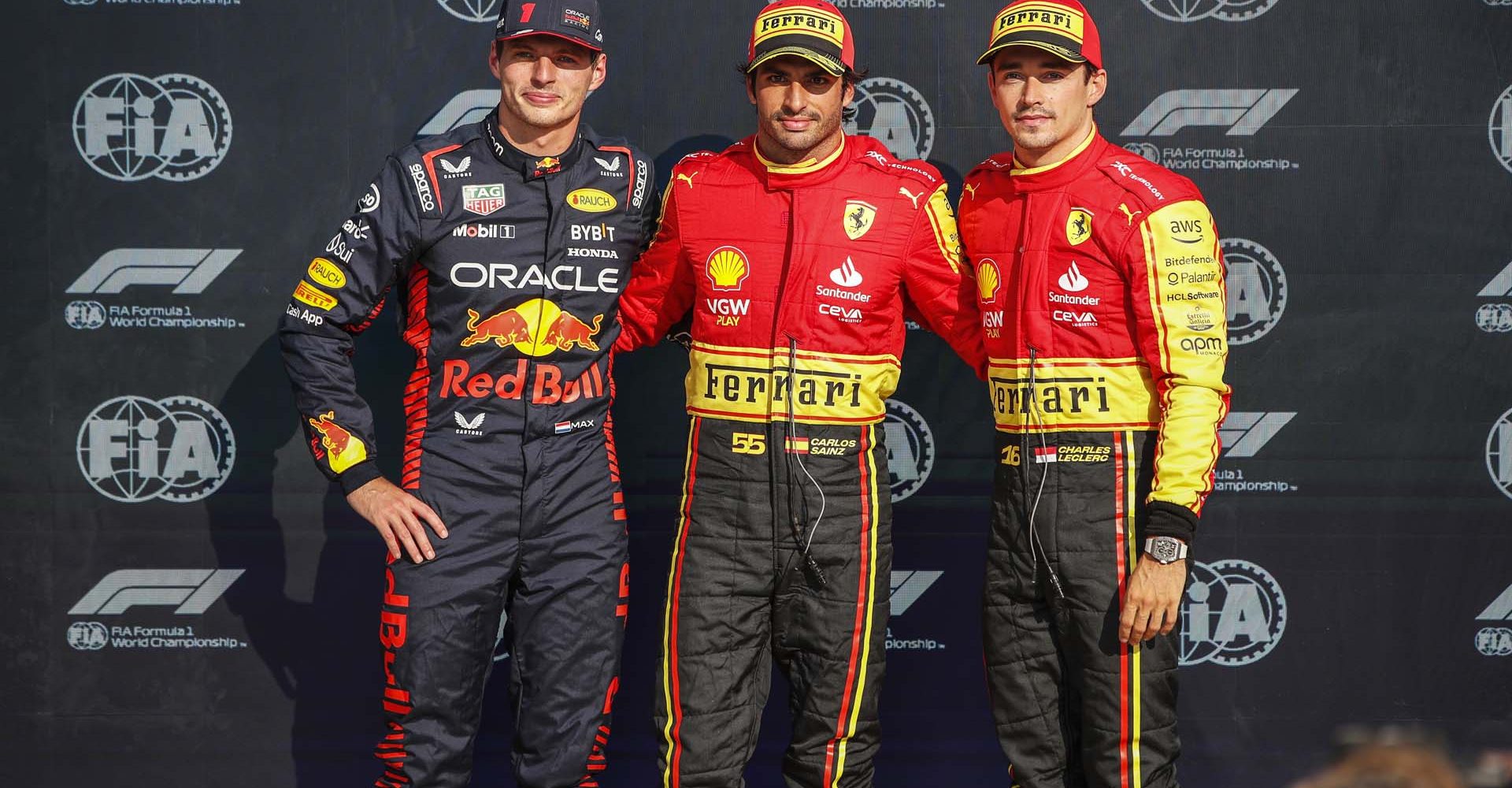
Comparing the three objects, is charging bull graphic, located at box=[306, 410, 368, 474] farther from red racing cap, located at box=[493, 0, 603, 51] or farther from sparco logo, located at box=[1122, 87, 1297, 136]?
sparco logo, located at box=[1122, 87, 1297, 136]

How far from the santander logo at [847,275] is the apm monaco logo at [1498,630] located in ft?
6.75

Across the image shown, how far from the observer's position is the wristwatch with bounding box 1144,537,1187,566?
2.33m

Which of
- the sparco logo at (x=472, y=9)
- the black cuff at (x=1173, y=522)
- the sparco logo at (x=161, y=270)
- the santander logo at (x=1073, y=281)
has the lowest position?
the black cuff at (x=1173, y=522)

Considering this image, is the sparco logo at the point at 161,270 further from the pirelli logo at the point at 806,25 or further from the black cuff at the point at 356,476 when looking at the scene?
the pirelli logo at the point at 806,25

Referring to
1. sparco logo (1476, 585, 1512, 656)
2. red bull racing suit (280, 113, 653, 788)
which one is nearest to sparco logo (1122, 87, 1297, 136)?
sparco logo (1476, 585, 1512, 656)

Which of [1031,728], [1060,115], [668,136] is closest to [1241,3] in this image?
[1060,115]

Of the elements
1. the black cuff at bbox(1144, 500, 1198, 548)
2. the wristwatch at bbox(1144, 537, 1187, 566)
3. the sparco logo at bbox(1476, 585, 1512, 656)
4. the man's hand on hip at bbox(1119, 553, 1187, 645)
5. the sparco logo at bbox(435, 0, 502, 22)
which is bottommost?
the sparco logo at bbox(1476, 585, 1512, 656)

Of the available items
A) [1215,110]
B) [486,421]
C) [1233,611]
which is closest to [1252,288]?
[1215,110]

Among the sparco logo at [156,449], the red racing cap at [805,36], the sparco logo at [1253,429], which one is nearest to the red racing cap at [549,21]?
the red racing cap at [805,36]

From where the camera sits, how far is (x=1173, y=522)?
232 cm

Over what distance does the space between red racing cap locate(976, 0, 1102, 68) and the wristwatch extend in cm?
98

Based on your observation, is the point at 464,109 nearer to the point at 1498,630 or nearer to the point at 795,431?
the point at 795,431

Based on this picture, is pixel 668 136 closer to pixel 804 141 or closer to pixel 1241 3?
pixel 804 141

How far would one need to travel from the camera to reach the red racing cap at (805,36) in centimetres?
252
